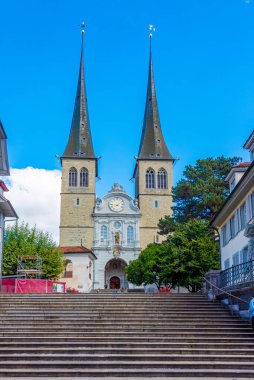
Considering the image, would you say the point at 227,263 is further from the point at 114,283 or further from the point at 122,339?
the point at 114,283

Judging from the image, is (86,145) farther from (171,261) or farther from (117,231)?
(171,261)

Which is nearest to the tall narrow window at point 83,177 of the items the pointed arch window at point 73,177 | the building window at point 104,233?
the pointed arch window at point 73,177

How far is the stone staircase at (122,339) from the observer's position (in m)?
11.2

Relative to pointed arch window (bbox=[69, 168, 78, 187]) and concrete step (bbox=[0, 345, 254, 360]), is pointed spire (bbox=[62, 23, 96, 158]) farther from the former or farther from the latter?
concrete step (bbox=[0, 345, 254, 360])

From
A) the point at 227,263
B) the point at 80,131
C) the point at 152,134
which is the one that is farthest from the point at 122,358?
the point at 152,134

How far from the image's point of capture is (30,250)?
38.9 metres

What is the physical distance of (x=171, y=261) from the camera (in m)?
31.0

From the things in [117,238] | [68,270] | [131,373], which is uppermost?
[117,238]

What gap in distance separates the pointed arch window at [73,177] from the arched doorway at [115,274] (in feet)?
42.9

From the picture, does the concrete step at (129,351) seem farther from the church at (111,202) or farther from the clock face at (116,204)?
the clock face at (116,204)

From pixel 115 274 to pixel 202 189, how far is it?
32.6 m

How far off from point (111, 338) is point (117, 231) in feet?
182

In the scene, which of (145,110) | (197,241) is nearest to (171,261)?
(197,241)

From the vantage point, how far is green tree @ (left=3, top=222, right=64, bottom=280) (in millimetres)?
38906
